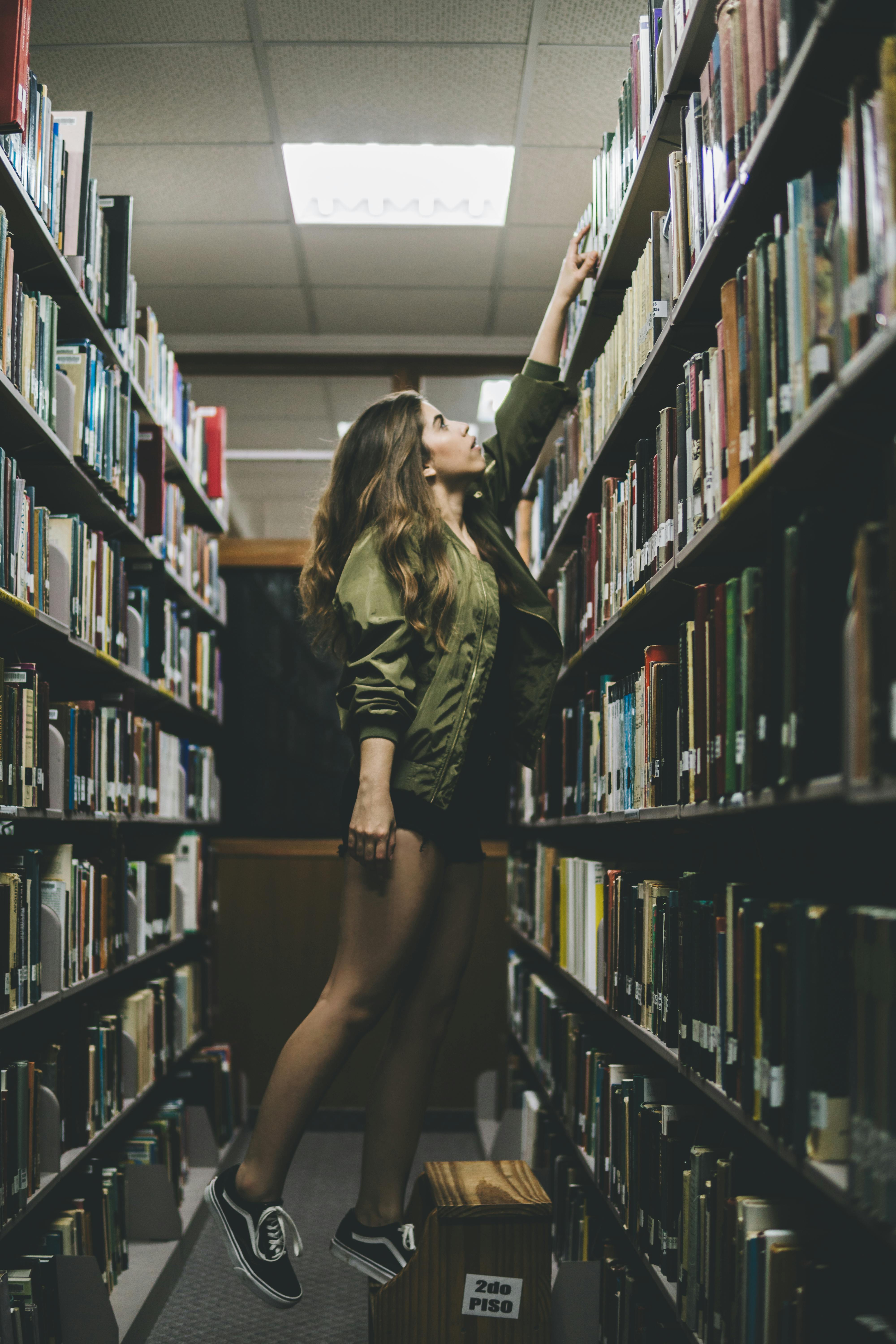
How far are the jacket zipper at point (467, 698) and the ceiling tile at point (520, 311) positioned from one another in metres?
2.35

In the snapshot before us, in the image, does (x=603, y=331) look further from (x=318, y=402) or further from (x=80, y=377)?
(x=318, y=402)

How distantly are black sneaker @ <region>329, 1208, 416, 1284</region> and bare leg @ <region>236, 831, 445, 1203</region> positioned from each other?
0.48 feet

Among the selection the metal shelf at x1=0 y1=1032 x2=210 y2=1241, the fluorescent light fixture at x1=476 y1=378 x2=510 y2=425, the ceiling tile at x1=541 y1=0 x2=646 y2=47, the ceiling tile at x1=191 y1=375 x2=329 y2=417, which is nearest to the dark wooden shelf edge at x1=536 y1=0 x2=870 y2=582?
the ceiling tile at x1=541 y1=0 x2=646 y2=47

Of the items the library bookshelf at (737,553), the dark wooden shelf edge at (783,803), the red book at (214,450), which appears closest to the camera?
the dark wooden shelf edge at (783,803)

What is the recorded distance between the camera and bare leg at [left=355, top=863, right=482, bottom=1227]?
69.4 inches

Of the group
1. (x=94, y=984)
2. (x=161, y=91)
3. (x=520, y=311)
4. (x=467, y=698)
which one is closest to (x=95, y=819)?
(x=94, y=984)

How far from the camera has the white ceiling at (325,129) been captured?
265 centimetres

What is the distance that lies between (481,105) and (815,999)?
2704 millimetres

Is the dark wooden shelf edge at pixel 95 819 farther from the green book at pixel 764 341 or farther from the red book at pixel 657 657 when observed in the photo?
the green book at pixel 764 341

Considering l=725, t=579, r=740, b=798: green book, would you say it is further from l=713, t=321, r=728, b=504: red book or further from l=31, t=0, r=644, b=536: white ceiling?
l=31, t=0, r=644, b=536: white ceiling

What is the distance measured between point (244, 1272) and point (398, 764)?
0.80m

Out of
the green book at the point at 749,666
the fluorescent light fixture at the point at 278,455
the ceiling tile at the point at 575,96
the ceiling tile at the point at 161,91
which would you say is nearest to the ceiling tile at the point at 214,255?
the ceiling tile at the point at 161,91

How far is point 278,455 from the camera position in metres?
5.38

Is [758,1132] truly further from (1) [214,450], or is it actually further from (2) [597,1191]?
(1) [214,450]
